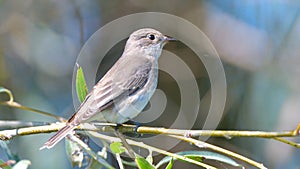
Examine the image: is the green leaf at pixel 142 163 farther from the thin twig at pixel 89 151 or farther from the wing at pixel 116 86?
the wing at pixel 116 86

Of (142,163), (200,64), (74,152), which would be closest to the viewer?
(142,163)

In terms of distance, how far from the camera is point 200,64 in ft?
11.2

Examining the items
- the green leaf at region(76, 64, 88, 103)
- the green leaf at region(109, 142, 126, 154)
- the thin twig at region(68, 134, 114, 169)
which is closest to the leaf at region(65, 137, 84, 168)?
the thin twig at region(68, 134, 114, 169)

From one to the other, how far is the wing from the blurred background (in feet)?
2.94

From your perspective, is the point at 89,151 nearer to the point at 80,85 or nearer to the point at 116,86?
the point at 80,85

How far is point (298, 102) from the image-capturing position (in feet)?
10.6

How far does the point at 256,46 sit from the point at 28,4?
177 centimetres

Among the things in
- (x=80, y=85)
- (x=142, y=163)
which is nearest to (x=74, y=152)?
(x=80, y=85)

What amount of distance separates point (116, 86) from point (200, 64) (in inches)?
52.3

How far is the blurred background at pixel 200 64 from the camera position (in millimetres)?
3197

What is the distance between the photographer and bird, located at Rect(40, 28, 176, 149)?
6.53ft

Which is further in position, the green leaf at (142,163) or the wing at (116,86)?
the wing at (116,86)

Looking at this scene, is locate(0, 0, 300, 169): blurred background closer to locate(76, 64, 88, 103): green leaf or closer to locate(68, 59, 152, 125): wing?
locate(68, 59, 152, 125): wing

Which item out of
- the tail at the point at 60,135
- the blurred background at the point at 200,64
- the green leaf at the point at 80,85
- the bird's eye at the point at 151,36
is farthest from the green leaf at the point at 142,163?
the blurred background at the point at 200,64
